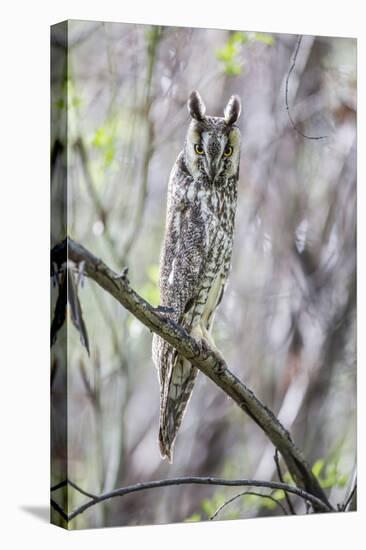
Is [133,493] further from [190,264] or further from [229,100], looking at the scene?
[229,100]

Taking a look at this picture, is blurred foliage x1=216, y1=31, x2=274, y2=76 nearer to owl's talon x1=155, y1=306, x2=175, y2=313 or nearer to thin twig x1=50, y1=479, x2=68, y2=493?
owl's talon x1=155, y1=306, x2=175, y2=313

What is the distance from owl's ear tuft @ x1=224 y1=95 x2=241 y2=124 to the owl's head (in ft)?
0.06

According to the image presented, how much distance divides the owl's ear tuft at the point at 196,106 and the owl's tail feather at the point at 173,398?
97cm

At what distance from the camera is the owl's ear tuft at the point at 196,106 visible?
13.7ft

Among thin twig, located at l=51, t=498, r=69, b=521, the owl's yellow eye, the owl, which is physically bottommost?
thin twig, located at l=51, t=498, r=69, b=521

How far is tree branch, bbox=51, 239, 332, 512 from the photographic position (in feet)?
11.9

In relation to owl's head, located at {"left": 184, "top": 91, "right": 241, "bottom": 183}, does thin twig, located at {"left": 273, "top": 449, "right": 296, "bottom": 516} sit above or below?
below

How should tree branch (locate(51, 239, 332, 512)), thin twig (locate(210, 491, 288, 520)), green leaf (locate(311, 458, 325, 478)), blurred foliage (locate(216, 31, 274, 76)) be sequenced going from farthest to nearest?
green leaf (locate(311, 458, 325, 478)) → blurred foliage (locate(216, 31, 274, 76)) → thin twig (locate(210, 491, 288, 520)) → tree branch (locate(51, 239, 332, 512))

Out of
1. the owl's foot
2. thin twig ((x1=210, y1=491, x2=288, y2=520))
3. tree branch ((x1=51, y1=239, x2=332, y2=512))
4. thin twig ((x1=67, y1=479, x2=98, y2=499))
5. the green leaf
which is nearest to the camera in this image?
tree branch ((x1=51, y1=239, x2=332, y2=512))

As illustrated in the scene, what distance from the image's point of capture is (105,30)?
156 inches

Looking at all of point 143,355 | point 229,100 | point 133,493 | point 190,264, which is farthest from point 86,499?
point 229,100

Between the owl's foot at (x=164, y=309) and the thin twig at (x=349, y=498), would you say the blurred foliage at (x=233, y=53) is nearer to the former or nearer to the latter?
the owl's foot at (x=164, y=309)

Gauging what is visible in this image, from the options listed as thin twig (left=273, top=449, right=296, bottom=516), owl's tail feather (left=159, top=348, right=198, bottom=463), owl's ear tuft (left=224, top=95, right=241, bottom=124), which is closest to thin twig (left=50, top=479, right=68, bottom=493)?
owl's tail feather (left=159, top=348, right=198, bottom=463)

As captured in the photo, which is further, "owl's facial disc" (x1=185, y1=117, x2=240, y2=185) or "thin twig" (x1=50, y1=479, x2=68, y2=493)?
"owl's facial disc" (x1=185, y1=117, x2=240, y2=185)
